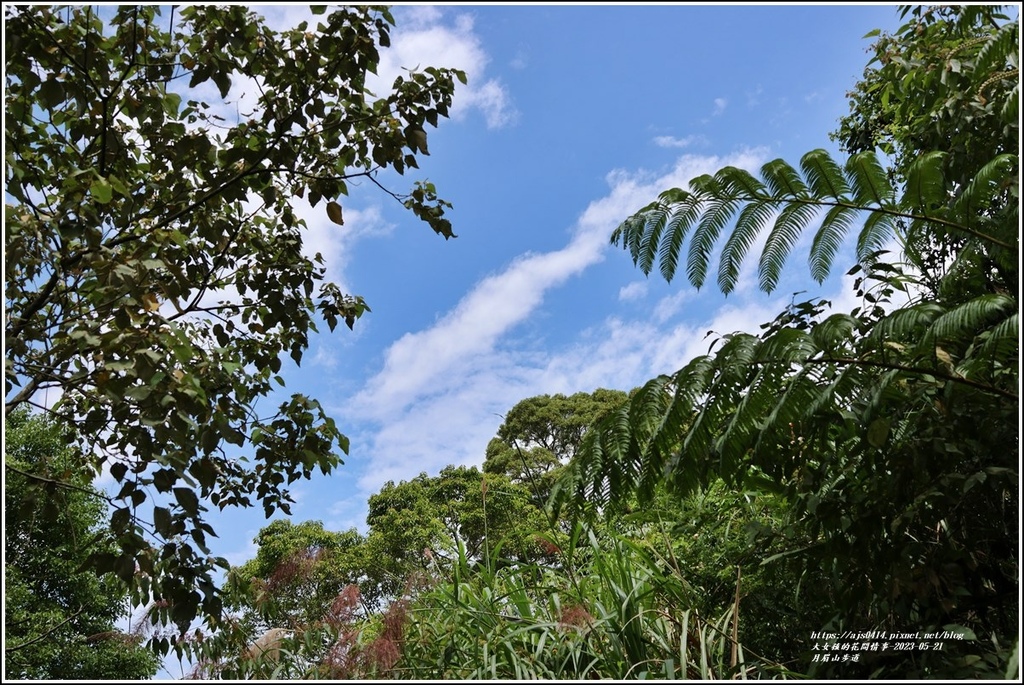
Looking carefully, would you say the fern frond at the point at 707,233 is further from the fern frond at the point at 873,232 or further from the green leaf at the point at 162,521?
the green leaf at the point at 162,521

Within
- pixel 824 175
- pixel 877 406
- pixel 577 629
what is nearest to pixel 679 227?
pixel 824 175

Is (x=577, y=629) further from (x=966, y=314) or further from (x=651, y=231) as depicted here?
(x=966, y=314)

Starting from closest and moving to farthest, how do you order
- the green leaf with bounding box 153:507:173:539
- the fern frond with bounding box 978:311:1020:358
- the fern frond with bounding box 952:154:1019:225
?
the fern frond with bounding box 978:311:1020:358
the green leaf with bounding box 153:507:173:539
the fern frond with bounding box 952:154:1019:225

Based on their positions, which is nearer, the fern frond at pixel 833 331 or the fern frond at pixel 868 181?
the fern frond at pixel 833 331

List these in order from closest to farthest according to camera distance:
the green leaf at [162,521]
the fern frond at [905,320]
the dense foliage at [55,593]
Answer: the fern frond at [905,320] < the green leaf at [162,521] < the dense foliage at [55,593]

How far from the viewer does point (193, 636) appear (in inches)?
140

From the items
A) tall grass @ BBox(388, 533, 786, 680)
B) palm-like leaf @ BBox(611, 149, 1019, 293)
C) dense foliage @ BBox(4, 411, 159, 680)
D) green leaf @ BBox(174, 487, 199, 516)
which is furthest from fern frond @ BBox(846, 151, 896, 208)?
dense foliage @ BBox(4, 411, 159, 680)

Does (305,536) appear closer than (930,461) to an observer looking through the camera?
No

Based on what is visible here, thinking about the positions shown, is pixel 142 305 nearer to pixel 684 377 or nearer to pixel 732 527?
pixel 684 377

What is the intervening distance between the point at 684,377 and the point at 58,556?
36.8 feet

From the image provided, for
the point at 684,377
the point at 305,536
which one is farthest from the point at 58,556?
the point at 684,377

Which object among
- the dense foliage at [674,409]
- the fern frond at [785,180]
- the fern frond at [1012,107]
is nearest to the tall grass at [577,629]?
the dense foliage at [674,409]

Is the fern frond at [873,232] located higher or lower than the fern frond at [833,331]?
higher

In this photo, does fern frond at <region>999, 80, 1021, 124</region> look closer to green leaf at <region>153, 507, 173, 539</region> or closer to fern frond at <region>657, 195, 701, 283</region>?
fern frond at <region>657, 195, 701, 283</region>
